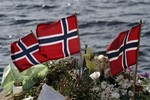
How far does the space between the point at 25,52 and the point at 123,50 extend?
1099mm

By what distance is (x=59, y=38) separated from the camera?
660 centimetres

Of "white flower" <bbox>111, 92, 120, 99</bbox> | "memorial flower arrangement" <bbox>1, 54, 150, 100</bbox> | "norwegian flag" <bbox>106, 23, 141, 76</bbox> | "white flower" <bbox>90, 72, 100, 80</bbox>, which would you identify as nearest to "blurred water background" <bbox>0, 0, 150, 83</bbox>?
"memorial flower arrangement" <bbox>1, 54, 150, 100</bbox>

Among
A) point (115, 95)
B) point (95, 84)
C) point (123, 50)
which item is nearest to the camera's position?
point (123, 50)

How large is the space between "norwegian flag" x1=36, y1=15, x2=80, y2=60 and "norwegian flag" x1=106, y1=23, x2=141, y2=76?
425 mm

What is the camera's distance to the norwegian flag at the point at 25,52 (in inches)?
265

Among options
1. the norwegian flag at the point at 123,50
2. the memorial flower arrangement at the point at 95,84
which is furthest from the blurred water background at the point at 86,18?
the norwegian flag at the point at 123,50

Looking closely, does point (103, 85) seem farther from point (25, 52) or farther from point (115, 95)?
point (25, 52)

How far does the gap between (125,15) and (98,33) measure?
2816 mm

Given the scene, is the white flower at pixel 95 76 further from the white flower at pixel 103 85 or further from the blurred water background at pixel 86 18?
the blurred water background at pixel 86 18

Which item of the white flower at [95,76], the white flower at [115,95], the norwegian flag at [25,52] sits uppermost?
the norwegian flag at [25,52]

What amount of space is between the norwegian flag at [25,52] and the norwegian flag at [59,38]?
18 cm

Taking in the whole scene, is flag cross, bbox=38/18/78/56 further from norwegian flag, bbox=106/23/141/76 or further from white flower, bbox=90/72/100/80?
norwegian flag, bbox=106/23/141/76

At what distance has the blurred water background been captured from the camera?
1589cm

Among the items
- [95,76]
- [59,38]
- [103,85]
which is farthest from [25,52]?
[103,85]
